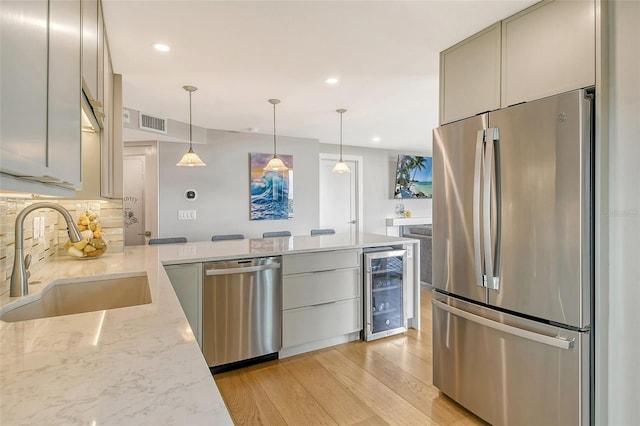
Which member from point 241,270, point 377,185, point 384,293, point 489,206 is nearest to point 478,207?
point 489,206

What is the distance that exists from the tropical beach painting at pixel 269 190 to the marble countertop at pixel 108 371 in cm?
383

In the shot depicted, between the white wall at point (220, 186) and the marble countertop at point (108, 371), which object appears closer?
the marble countertop at point (108, 371)

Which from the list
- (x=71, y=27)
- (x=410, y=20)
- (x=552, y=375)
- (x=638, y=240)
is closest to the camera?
(x=71, y=27)

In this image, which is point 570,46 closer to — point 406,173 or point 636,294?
point 636,294

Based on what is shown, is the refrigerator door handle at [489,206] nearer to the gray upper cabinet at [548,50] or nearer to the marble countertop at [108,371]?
the gray upper cabinet at [548,50]

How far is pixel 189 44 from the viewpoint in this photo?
226cm

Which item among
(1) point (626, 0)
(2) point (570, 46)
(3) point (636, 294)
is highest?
(1) point (626, 0)

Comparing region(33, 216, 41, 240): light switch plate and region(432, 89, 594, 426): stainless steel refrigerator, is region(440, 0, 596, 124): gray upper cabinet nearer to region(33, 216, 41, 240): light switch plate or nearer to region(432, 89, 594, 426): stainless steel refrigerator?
region(432, 89, 594, 426): stainless steel refrigerator

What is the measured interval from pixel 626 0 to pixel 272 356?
311 centimetres

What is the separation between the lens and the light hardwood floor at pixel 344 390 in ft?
6.71

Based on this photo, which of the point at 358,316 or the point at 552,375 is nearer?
the point at 552,375

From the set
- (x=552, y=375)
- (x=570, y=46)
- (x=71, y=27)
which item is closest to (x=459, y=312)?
(x=552, y=375)

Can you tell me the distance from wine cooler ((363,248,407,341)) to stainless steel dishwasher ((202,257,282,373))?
2.89 feet

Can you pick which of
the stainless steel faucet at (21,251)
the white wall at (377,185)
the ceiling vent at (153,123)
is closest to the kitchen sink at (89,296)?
the stainless steel faucet at (21,251)
